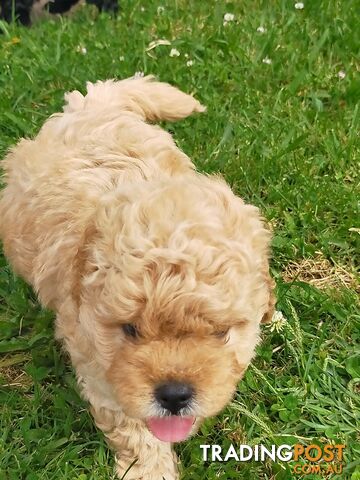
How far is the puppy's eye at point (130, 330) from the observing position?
7.23 feet

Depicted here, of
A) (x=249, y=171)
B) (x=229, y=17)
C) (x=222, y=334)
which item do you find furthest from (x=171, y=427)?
(x=229, y=17)

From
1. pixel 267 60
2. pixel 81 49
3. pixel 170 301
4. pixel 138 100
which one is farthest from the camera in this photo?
pixel 81 49

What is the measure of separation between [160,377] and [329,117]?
112 inches

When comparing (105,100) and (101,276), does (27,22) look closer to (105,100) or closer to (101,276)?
(105,100)

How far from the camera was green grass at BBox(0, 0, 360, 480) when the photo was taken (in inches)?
117

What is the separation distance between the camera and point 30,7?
5.55 meters

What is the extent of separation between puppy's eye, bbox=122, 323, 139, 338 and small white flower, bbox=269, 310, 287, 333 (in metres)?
1.20

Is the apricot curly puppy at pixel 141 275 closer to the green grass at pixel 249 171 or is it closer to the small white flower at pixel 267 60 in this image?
the green grass at pixel 249 171

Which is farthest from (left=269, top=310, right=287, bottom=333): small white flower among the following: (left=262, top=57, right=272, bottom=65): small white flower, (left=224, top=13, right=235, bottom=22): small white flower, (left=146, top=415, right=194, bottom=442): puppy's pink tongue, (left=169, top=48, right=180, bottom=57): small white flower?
(left=224, top=13, right=235, bottom=22): small white flower

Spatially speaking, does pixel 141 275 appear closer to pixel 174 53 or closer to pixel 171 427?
pixel 171 427

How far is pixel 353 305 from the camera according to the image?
3.42 m

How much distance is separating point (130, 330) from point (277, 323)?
1.23 metres

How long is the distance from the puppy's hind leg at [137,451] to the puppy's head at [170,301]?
1.52 feet

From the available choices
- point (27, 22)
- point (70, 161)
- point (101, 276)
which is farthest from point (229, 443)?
point (27, 22)
